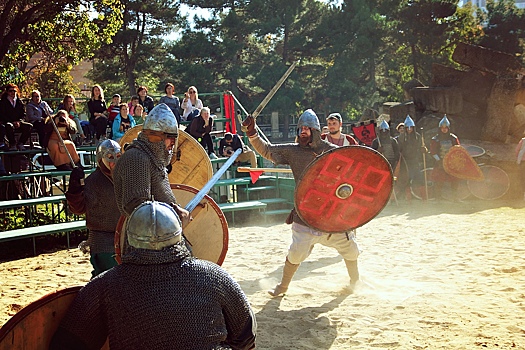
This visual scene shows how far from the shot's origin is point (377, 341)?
4.01 meters

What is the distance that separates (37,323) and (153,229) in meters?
0.53

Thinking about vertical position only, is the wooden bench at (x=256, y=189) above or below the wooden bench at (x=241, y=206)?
above

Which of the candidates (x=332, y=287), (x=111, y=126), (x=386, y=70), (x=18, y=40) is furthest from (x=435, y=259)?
(x=386, y=70)

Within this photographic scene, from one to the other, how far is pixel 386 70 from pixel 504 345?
1092 inches

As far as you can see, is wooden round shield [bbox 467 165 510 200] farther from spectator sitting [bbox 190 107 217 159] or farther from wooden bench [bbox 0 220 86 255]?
wooden bench [bbox 0 220 86 255]

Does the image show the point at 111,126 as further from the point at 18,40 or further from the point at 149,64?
the point at 149,64

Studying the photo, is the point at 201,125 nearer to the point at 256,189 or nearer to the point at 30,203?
the point at 256,189

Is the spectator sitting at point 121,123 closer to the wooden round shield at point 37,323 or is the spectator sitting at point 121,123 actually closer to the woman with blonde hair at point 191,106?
the woman with blonde hair at point 191,106

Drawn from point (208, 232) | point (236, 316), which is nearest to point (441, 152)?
point (208, 232)

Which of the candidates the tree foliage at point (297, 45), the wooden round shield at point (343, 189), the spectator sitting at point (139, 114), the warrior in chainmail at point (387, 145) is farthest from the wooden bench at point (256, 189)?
the tree foliage at point (297, 45)

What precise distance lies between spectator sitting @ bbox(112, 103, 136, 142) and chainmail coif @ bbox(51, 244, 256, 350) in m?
7.14

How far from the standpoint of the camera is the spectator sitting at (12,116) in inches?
358

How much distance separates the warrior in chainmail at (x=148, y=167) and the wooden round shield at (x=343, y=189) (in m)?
1.29

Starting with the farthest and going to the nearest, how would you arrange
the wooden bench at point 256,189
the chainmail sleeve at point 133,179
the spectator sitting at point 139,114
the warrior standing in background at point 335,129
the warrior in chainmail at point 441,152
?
the warrior in chainmail at point 441,152 < the wooden bench at point 256,189 < the spectator sitting at point 139,114 < the warrior standing in background at point 335,129 < the chainmail sleeve at point 133,179
